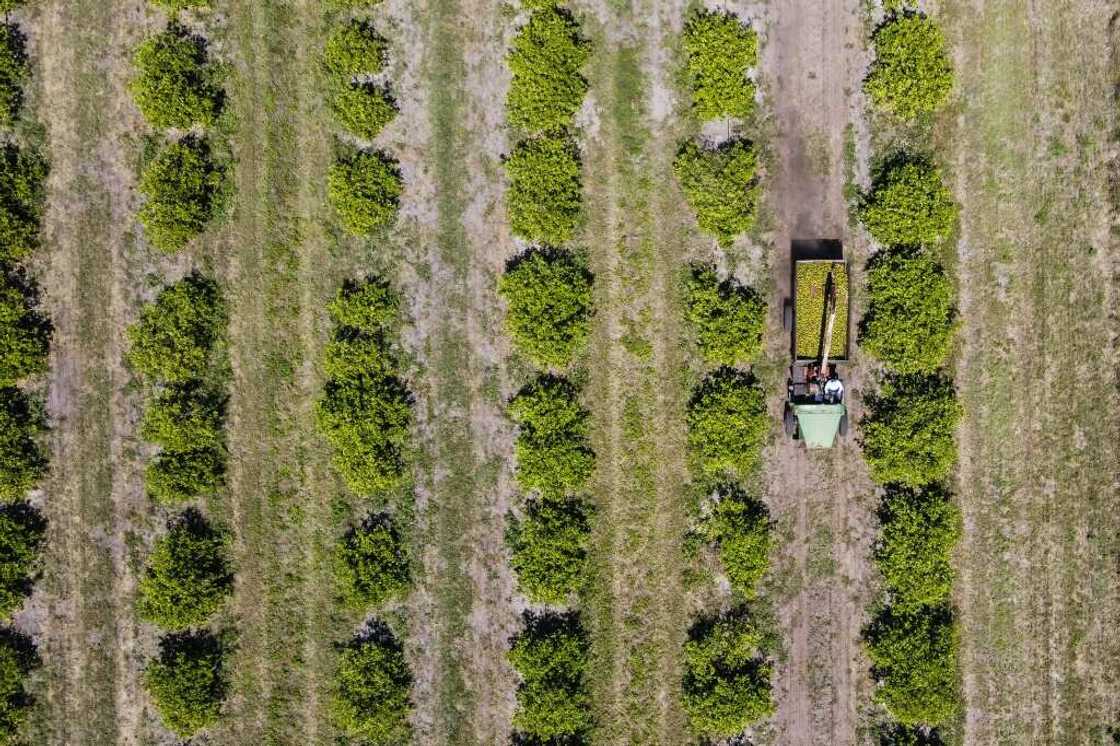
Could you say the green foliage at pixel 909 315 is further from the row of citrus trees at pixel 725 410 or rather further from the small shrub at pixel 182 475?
the small shrub at pixel 182 475

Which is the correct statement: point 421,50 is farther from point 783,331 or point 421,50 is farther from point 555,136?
point 783,331

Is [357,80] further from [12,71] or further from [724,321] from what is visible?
[724,321]

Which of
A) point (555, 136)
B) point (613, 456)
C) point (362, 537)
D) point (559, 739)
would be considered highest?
point (555, 136)

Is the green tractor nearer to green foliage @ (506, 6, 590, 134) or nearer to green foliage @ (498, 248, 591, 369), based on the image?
green foliage @ (498, 248, 591, 369)

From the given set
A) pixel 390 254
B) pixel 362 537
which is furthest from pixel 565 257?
pixel 362 537

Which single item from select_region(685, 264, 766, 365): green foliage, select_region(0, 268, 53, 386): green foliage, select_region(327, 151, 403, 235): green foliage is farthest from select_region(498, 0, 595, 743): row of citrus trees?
select_region(0, 268, 53, 386): green foliage

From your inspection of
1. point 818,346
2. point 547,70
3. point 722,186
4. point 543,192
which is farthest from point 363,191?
point 818,346
